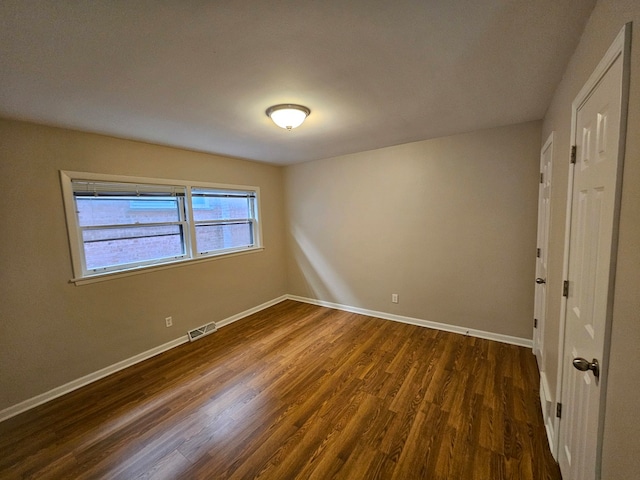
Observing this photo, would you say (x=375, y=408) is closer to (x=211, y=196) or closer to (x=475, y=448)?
(x=475, y=448)

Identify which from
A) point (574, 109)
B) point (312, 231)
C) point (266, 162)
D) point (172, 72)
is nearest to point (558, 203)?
point (574, 109)

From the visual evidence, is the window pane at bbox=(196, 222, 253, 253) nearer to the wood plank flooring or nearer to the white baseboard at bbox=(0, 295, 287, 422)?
the white baseboard at bbox=(0, 295, 287, 422)

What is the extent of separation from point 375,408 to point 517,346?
188 centimetres

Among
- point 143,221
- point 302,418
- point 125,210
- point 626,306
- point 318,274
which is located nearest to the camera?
point 626,306

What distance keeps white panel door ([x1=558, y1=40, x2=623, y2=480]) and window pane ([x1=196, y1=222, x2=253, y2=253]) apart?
11.7 feet

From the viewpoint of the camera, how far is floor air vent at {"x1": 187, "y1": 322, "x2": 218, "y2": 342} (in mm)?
3248

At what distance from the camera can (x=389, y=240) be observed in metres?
3.58

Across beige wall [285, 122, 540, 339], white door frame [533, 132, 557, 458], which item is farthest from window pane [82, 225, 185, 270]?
white door frame [533, 132, 557, 458]

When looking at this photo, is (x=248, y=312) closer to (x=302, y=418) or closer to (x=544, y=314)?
(x=302, y=418)

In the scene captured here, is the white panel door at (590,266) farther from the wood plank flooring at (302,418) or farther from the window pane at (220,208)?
the window pane at (220,208)

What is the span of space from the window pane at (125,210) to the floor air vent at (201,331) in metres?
1.41

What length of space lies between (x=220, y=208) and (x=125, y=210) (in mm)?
1165

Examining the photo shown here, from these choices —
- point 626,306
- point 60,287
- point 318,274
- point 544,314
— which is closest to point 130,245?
point 60,287

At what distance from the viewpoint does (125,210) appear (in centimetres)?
279
